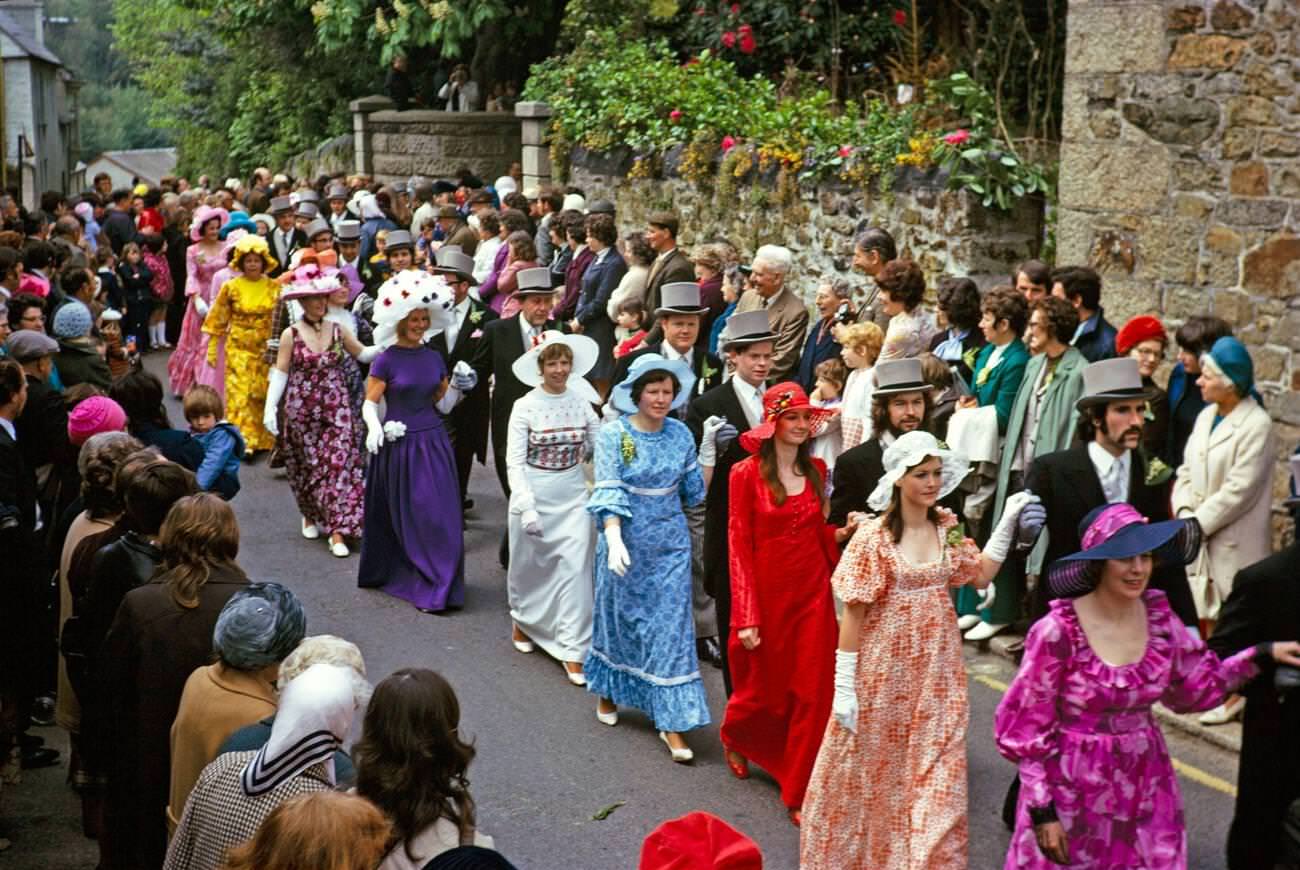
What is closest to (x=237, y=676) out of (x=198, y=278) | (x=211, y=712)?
(x=211, y=712)

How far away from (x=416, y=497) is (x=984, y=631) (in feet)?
11.8

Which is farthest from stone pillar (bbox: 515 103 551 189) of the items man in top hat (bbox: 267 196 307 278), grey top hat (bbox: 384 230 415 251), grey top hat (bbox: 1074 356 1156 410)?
grey top hat (bbox: 1074 356 1156 410)

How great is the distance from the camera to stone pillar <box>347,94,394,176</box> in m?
28.7

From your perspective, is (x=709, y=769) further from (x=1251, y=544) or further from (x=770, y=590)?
(x=1251, y=544)

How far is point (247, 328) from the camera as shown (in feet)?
48.5

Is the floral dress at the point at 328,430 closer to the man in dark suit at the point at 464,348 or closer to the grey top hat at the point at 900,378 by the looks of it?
the man in dark suit at the point at 464,348

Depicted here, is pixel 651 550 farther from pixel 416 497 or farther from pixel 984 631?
pixel 416 497

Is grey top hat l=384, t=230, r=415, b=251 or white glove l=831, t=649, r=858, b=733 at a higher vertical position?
grey top hat l=384, t=230, r=415, b=251

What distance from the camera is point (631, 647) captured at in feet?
28.2

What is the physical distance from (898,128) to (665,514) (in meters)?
6.40

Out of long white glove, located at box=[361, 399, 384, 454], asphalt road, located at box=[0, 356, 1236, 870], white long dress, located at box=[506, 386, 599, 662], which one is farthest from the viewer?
long white glove, located at box=[361, 399, 384, 454]

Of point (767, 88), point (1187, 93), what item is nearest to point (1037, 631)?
point (1187, 93)

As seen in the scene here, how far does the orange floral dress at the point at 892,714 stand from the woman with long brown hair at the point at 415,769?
7.07 ft

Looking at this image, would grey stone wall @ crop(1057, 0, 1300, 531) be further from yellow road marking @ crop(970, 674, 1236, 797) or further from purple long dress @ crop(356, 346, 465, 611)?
purple long dress @ crop(356, 346, 465, 611)
